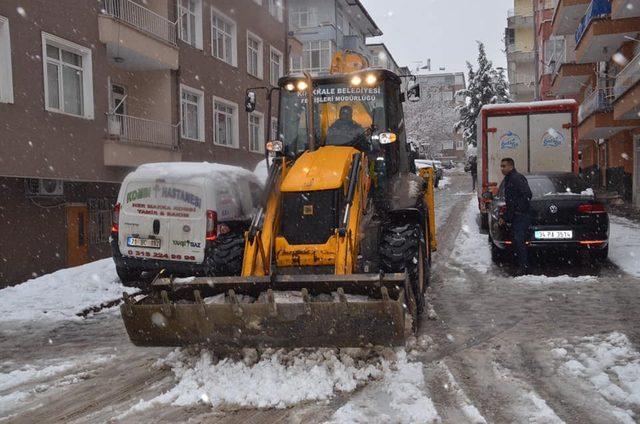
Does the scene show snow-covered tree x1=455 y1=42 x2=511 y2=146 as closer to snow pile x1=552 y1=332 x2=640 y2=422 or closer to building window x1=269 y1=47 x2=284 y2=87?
building window x1=269 y1=47 x2=284 y2=87

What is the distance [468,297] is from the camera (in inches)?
330

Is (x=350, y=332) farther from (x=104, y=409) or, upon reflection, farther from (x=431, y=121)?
(x=431, y=121)

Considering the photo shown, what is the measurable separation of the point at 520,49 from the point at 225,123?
4554 cm

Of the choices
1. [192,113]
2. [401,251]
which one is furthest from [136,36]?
[401,251]

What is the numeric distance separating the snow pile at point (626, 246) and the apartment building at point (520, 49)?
4462 cm

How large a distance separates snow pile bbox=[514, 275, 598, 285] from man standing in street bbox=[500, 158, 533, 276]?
1.09 ft

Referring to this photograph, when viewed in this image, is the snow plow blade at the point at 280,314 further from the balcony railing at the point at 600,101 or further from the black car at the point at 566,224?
the balcony railing at the point at 600,101

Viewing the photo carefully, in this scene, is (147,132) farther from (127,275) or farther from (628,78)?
(628,78)

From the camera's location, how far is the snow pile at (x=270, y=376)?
4.65m

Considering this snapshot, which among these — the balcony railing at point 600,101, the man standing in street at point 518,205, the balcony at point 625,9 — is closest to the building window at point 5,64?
the man standing in street at point 518,205

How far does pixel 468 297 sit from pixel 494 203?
10.8 ft

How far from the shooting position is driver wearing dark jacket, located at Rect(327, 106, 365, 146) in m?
7.19

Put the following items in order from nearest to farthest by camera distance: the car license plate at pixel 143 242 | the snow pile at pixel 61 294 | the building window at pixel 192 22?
the snow pile at pixel 61 294, the car license plate at pixel 143 242, the building window at pixel 192 22

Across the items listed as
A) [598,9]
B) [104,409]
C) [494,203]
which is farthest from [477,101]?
[104,409]
